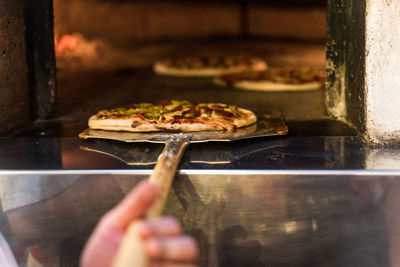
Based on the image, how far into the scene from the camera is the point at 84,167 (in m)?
1.42

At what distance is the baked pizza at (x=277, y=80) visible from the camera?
3107 mm

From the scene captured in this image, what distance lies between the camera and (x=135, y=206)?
94 cm

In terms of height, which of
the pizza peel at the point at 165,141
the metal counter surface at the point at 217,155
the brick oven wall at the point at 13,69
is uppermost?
the brick oven wall at the point at 13,69

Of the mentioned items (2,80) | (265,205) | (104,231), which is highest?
(2,80)

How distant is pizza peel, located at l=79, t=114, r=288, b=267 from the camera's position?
2.94ft

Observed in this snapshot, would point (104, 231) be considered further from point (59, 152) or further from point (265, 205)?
point (59, 152)

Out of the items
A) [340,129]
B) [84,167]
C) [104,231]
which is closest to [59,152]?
[84,167]

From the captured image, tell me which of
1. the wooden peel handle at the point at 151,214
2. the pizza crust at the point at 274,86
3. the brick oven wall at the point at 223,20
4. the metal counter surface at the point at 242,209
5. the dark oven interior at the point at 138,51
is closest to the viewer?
the wooden peel handle at the point at 151,214

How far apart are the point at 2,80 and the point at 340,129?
4.12 feet

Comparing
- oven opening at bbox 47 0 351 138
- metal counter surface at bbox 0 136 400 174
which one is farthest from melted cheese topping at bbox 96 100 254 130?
oven opening at bbox 47 0 351 138

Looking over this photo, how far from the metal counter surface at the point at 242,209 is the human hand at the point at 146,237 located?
0.42 meters

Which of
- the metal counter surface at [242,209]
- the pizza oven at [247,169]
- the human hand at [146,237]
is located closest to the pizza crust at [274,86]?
the pizza oven at [247,169]

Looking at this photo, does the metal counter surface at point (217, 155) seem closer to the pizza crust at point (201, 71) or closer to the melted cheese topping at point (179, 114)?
the melted cheese topping at point (179, 114)

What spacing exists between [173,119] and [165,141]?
A: 0.23m
